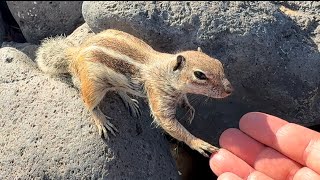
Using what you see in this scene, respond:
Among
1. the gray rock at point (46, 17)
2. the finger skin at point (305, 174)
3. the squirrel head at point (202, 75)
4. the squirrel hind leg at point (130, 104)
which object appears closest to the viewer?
the squirrel head at point (202, 75)

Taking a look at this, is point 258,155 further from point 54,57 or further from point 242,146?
point 54,57

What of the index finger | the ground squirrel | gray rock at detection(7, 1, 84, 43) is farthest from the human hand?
gray rock at detection(7, 1, 84, 43)

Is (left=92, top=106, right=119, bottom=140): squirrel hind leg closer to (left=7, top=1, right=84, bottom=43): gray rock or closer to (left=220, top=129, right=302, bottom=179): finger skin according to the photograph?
(left=220, top=129, right=302, bottom=179): finger skin

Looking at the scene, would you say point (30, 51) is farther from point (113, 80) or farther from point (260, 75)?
point (260, 75)

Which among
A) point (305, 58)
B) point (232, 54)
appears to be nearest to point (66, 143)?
point (232, 54)

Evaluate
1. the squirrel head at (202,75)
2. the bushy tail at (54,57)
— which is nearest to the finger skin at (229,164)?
the squirrel head at (202,75)

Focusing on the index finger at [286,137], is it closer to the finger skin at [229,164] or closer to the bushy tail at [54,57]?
the finger skin at [229,164]
